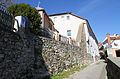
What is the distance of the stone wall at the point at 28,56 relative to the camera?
25.2 ft

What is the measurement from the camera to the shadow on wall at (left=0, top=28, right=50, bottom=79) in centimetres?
756

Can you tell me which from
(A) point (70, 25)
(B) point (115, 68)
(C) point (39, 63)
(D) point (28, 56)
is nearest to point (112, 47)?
(C) point (39, 63)

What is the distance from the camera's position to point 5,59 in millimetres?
7574

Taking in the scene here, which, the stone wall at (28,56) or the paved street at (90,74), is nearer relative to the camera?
the stone wall at (28,56)

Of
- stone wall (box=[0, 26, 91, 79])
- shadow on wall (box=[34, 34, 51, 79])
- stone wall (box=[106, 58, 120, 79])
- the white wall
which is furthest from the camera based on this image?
the white wall

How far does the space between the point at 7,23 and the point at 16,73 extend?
8.18 ft

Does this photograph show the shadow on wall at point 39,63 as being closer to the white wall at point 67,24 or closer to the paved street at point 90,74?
the paved street at point 90,74

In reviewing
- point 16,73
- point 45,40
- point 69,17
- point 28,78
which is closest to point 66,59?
point 45,40

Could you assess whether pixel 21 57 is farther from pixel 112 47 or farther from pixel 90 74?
pixel 112 47

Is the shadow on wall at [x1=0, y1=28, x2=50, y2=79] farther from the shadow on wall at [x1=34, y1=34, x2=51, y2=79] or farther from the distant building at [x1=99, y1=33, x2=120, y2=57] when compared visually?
the distant building at [x1=99, y1=33, x2=120, y2=57]

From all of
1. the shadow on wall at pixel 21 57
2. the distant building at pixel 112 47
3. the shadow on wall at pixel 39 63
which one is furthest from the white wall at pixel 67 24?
the shadow on wall at pixel 21 57

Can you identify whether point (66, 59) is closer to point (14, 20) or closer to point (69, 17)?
point (14, 20)

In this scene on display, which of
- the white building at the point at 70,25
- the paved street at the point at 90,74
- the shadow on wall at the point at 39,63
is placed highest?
the white building at the point at 70,25

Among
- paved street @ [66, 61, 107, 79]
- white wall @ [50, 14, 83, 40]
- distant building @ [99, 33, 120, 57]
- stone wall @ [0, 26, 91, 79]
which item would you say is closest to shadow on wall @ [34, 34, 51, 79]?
stone wall @ [0, 26, 91, 79]
